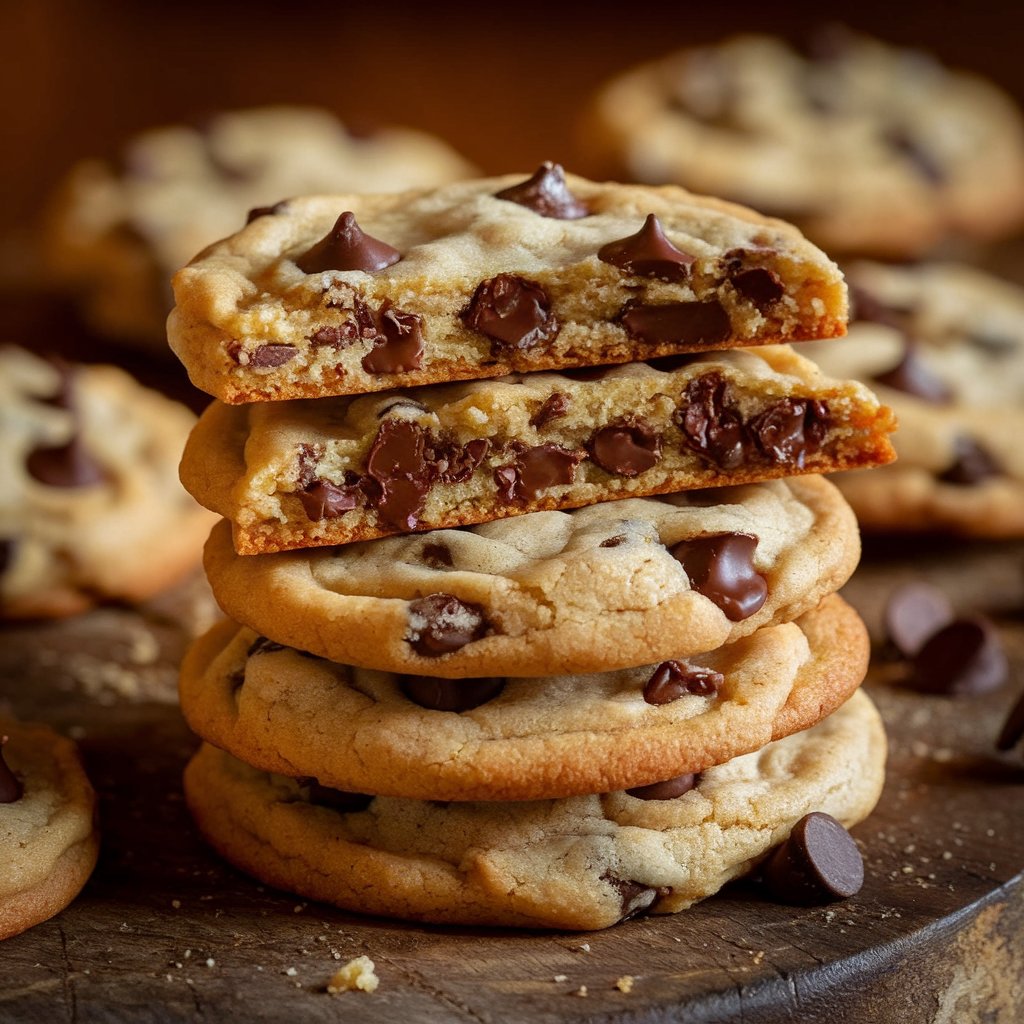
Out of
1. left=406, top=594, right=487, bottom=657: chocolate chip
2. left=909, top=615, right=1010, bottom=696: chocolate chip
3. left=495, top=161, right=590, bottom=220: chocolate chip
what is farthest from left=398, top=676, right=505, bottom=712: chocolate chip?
left=909, top=615, right=1010, bottom=696: chocolate chip

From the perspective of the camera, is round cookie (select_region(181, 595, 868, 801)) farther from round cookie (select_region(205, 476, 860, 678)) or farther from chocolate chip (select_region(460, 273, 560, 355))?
chocolate chip (select_region(460, 273, 560, 355))

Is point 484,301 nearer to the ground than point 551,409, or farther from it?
farther from it

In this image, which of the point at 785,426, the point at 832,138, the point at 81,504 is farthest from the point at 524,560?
the point at 832,138

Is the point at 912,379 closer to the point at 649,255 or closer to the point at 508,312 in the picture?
the point at 649,255

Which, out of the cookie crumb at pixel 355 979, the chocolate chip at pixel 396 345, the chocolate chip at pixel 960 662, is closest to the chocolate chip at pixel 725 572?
the chocolate chip at pixel 396 345

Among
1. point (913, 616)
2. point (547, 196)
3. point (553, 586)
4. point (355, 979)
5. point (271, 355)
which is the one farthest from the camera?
point (913, 616)

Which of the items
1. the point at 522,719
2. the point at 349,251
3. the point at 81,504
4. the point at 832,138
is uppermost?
the point at 349,251

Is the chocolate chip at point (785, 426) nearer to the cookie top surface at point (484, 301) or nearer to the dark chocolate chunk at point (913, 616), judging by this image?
the cookie top surface at point (484, 301)
